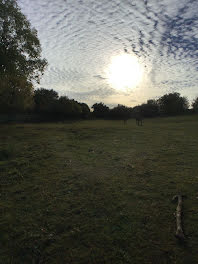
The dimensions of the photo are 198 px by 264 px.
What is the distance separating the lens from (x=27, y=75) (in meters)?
19.7

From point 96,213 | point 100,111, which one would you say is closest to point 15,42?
point 96,213

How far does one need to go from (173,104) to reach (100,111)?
4474cm

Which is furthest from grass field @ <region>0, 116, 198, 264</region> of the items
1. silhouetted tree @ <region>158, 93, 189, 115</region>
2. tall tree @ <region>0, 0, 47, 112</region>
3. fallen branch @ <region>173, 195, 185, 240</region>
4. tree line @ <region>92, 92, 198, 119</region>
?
silhouetted tree @ <region>158, 93, 189, 115</region>

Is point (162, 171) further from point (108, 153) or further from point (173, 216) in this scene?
point (108, 153)

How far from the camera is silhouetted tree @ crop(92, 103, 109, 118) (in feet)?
291

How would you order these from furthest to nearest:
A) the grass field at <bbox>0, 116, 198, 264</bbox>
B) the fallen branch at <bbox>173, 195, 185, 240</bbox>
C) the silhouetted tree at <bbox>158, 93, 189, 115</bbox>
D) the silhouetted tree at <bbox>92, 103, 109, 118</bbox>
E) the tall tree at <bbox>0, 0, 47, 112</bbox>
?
1. the silhouetted tree at <bbox>158, 93, 189, 115</bbox>
2. the silhouetted tree at <bbox>92, 103, 109, 118</bbox>
3. the tall tree at <bbox>0, 0, 47, 112</bbox>
4. the fallen branch at <bbox>173, 195, 185, 240</bbox>
5. the grass field at <bbox>0, 116, 198, 264</bbox>

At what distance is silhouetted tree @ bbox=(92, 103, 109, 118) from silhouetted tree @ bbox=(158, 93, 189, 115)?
36423 mm

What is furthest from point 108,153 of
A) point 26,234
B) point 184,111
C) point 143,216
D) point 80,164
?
point 184,111

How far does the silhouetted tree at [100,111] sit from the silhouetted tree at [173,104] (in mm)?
36423

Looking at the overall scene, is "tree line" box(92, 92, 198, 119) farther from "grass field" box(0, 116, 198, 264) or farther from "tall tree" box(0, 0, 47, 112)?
"grass field" box(0, 116, 198, 264)

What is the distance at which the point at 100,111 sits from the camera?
89000 mm

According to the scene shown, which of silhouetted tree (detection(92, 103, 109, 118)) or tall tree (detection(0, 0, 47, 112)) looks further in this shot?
silhouetted tree (detection(92, 103, 109, 118))

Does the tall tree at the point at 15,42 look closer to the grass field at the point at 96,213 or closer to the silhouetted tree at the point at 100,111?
the grass field at the point at 96,213

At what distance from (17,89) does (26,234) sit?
35539 millimetres
